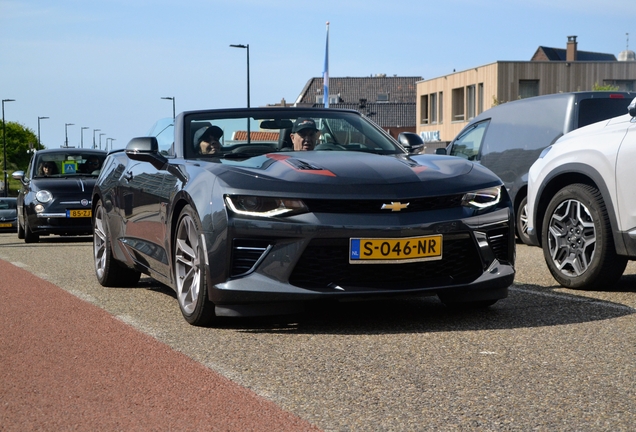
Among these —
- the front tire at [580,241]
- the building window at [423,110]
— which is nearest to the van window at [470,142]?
the front tire at [580,241]

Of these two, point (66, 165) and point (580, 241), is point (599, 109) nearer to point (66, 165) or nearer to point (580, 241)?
point (580, 241)

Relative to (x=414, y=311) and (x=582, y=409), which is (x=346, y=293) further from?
(x=582, y=409)

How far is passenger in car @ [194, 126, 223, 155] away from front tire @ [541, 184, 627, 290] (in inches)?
106

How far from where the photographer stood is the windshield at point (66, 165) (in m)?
17.1

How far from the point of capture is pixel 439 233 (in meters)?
5.49

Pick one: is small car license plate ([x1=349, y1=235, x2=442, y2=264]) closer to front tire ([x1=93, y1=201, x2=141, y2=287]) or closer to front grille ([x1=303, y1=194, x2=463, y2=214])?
front grille ([x1=303, y1=194, x2=463, y2=214])

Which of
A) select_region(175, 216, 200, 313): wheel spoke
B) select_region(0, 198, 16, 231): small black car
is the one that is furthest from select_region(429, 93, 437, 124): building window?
select_region(175, 216, 200, 313): wheel spoke

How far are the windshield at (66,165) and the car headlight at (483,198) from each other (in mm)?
12234

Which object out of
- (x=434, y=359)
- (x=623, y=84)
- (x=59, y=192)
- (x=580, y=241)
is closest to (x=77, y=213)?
(x=59, y=192)

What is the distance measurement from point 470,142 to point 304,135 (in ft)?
24.2

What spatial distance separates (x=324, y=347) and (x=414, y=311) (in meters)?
1.36

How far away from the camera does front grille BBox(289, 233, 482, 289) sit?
539cm

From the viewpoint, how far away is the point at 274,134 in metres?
6.81

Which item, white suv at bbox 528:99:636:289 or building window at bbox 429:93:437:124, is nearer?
white suv at bbox 528:99:636:289
